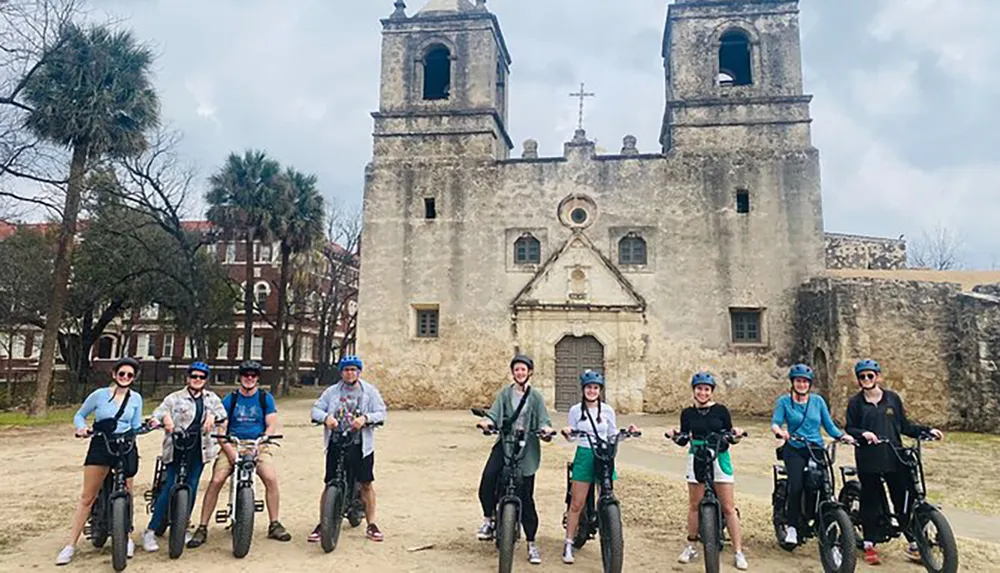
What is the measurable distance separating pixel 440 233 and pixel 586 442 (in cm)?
1487

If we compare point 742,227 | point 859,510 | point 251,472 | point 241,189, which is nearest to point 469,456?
point 251,472

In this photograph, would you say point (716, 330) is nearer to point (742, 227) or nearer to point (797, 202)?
point (742, 227)

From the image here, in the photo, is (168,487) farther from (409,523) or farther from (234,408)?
(409,523)

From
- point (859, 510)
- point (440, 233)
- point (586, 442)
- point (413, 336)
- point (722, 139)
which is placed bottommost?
point (859, 510)

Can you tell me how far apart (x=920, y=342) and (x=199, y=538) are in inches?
617

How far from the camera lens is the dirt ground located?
5113 mm

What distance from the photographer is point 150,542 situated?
5.31 m

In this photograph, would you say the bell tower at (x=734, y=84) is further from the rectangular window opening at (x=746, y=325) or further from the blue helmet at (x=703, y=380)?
the blue helmet at (x=703, y=380)

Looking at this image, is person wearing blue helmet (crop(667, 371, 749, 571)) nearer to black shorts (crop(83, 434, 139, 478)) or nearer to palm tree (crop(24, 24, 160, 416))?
black shorts (crop(83, 434, 139, 478))

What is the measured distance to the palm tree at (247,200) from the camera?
79.7 feet

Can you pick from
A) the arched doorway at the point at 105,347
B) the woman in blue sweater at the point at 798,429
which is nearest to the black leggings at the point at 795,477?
the woman in blue sweater at the point at 798,429

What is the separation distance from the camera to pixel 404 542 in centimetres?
573

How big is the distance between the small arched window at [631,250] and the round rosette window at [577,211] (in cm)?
111

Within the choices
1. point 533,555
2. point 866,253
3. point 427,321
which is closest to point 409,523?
point 533,555
